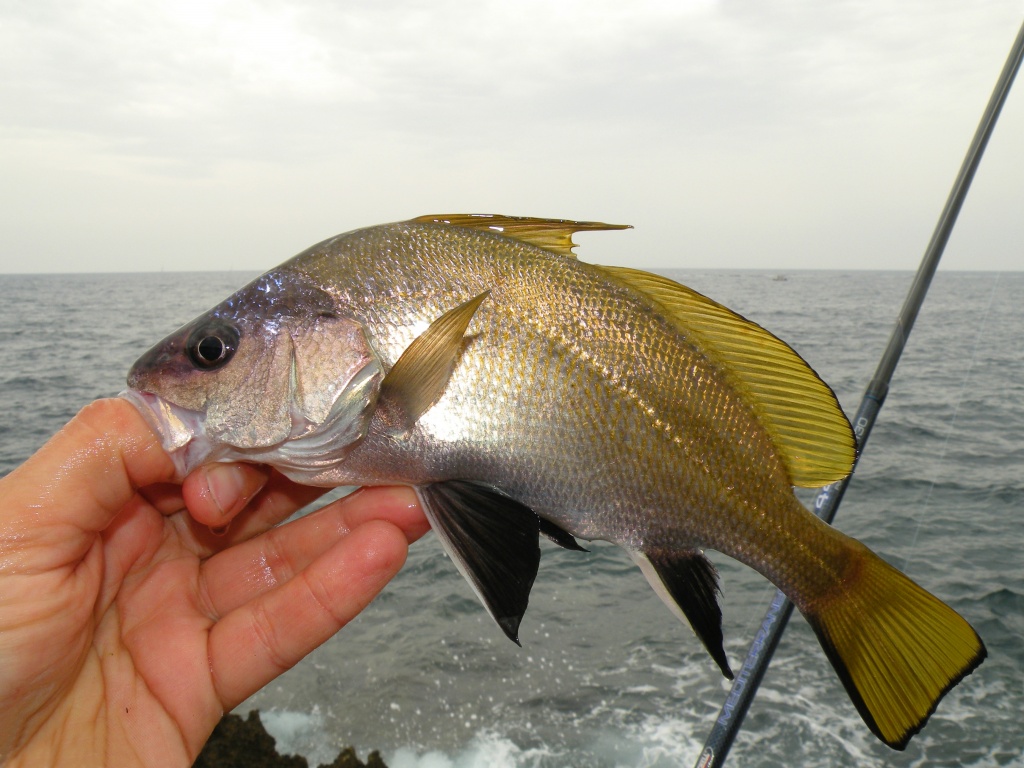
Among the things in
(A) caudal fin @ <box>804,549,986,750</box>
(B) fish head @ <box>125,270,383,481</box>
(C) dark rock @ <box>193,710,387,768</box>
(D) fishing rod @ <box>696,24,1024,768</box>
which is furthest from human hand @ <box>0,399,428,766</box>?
(C) dark rock @ <box>193,710,387,768</box>

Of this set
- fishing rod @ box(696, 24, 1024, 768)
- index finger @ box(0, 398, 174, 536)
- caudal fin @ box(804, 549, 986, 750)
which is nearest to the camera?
caudal fin @ box(804, 549, 986, 750)

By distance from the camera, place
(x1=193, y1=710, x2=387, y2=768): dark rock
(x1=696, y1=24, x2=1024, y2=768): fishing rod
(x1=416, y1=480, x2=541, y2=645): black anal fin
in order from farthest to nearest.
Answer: (x1=193, y1=710, x2=387, y2=768): dark rock, (x1=696, y1=24, x2=1024, y2=768): fishing rod, (x1=416, y1=480, x2=541, y2=645): black anal fin

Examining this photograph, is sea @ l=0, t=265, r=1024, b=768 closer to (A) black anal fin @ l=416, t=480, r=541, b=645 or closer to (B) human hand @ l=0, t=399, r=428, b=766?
(A) black anal fin @ l=416, t=480, r=541, b=645

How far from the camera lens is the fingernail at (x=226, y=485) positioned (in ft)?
7.43

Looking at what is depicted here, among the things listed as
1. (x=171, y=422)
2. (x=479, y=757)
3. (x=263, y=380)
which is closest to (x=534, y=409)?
(x=263, y=380)

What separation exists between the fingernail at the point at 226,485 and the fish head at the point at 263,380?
161 millimetres

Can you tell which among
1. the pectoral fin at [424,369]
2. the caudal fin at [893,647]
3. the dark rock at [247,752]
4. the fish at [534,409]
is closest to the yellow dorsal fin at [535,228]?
the fish at [534,409]

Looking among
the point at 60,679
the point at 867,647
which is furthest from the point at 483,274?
the point at 60,679

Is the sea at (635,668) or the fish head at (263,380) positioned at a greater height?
the fish head at (263,380)

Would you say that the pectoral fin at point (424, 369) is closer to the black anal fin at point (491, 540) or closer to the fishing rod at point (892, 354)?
the black anal fin at point (491, 540)

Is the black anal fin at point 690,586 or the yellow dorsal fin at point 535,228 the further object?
the yellow dorsal fin at point 535,228

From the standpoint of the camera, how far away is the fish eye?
6.86 feet

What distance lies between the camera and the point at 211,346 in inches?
82.5

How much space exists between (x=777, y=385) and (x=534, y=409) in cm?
72
